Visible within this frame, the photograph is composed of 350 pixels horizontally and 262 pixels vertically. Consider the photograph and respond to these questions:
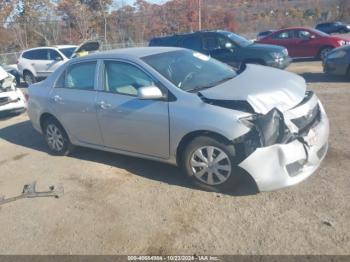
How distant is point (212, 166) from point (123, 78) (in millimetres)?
1679

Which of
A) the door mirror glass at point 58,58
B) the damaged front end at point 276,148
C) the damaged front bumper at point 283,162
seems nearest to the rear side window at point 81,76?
the damaged front end at point 276,148

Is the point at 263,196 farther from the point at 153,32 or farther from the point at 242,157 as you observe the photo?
the point at 153,32

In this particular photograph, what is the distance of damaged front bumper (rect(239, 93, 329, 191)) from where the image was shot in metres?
3.88

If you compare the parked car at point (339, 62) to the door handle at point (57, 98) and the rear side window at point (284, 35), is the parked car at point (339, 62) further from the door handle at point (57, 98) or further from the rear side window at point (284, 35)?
the door handle at point (57, 98)

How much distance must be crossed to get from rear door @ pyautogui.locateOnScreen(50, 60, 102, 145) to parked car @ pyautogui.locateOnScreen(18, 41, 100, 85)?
8891 millimetres

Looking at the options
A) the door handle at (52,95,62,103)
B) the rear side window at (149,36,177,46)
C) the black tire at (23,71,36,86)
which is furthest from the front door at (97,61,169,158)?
the black tire at (23,71,36,86)

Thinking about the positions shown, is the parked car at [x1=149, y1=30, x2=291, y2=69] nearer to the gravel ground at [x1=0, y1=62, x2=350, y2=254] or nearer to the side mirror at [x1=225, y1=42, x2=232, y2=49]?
the side mirror at [x1=225, y1=42, x2=232, y2=49]

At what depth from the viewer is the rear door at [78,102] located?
5324mm

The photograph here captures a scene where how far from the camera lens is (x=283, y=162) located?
391cm

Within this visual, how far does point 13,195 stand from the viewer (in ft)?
16.4

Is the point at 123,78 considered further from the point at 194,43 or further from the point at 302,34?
the point at 302,34

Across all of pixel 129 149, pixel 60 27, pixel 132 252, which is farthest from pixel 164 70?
pixel 60 27

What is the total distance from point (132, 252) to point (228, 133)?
4.91 ft

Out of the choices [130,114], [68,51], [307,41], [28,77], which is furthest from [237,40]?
[28,77]
